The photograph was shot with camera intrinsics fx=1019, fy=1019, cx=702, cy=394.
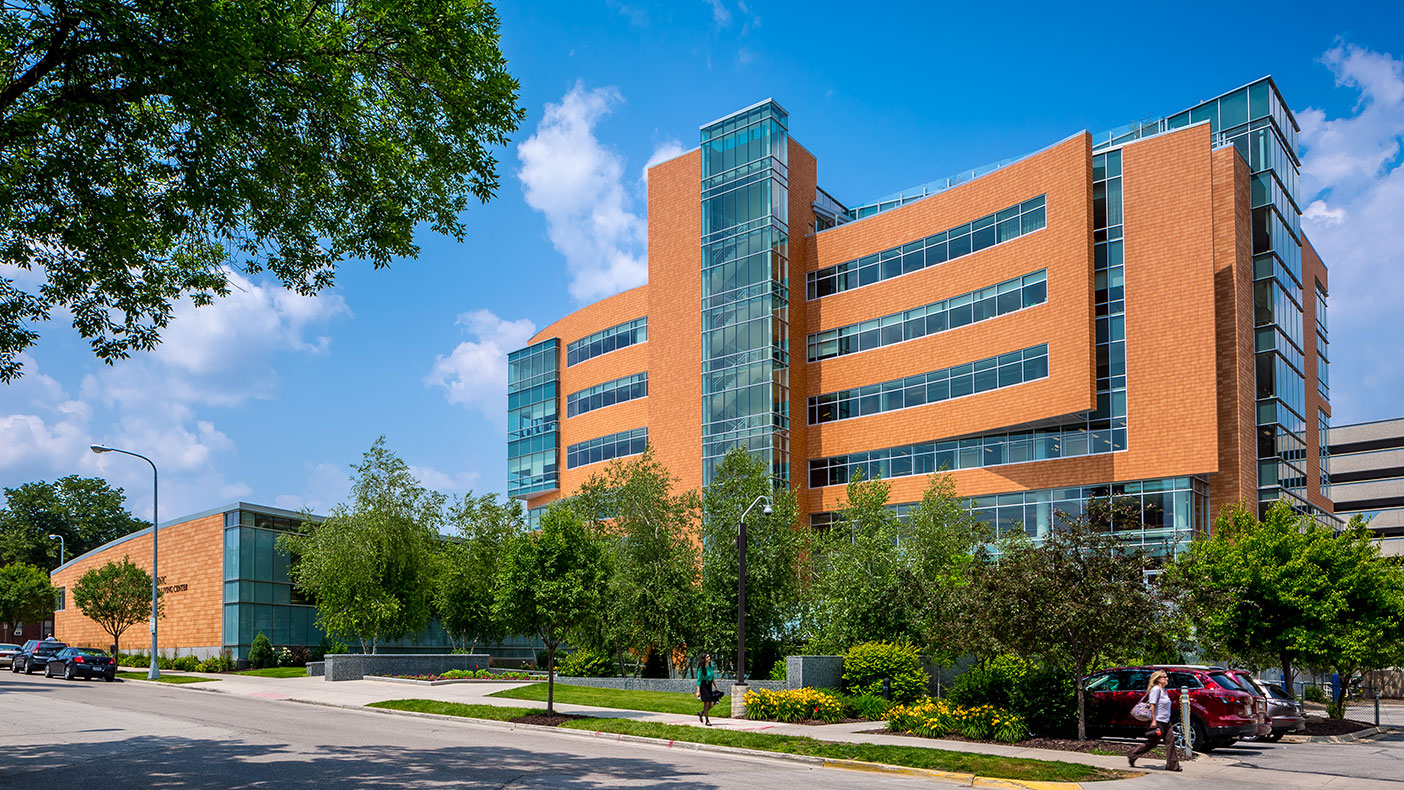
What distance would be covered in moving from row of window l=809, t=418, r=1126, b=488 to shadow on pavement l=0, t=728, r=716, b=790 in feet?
112

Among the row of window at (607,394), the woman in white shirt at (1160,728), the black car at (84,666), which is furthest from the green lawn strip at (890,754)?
the row of window at (607,394)

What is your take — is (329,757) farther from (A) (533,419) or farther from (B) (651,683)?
(A) (533,419)

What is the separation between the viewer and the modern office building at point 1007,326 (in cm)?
4500

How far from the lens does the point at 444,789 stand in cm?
1341

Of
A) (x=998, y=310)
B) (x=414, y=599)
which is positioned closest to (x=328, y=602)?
(x=414, y=599)

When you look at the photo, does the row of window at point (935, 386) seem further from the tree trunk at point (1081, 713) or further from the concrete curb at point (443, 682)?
the tree trunk at point (1081, 713)

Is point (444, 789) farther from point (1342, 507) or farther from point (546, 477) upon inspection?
point (1342, 507)

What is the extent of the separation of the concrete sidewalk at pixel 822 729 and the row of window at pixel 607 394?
86.5 ft

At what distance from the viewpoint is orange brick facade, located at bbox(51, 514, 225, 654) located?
5344cm

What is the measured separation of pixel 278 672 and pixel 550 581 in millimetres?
26945

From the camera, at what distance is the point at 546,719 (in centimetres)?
2505

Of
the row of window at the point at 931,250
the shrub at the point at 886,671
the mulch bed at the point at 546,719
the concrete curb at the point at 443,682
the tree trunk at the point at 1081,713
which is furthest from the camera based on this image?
the row of window at the point at 931,250

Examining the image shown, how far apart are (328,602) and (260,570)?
33.0 ft

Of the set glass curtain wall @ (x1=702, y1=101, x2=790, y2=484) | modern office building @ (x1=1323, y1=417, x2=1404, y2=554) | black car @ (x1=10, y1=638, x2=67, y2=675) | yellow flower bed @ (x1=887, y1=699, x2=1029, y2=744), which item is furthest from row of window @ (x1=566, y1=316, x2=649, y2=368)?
modern office building @ (x1=1323, y1=417, x2=1404, y2=554)
